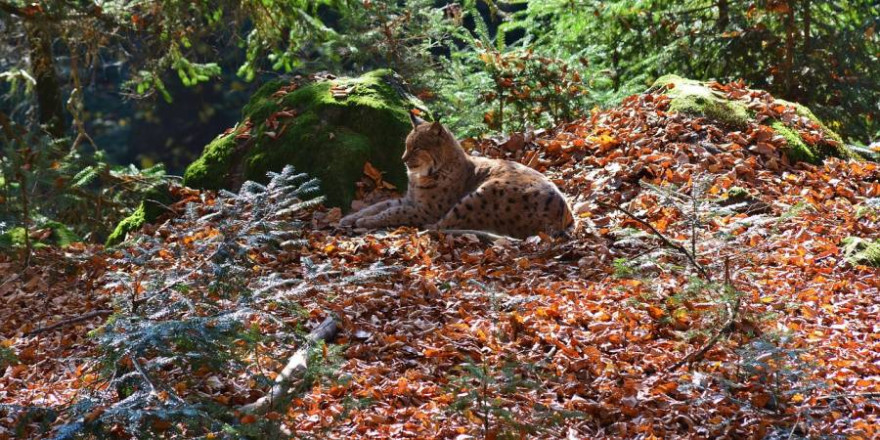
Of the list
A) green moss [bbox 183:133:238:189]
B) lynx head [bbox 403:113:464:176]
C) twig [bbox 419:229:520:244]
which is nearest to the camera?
twig [bbox 419:229:520:244]

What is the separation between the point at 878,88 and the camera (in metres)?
13.2

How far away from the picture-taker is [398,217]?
834cm

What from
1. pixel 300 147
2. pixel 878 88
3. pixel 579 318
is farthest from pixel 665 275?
pixel 878 88

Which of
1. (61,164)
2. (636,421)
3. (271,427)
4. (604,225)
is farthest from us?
(604,225)

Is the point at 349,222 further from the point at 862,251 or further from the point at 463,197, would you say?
the point at 862,251

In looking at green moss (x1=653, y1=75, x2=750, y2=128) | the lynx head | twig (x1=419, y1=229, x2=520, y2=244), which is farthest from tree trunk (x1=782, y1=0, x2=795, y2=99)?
twig (x1=419, y1=229, x2=520, y2=244)

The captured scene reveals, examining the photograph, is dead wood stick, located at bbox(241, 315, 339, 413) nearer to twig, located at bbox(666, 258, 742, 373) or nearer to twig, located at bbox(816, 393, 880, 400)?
twig, located at bbox(666, 258, 742, 373)

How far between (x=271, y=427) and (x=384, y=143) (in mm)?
6040

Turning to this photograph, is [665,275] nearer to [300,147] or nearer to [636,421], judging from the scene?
[636,421]

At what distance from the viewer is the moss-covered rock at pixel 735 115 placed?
32.6ft

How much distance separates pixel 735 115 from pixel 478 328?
223 inches

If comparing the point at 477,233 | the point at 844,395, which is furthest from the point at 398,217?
the point at 844,395

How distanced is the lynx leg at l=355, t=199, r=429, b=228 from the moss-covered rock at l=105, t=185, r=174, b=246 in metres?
2.12

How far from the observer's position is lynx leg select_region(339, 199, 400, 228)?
8.38m
